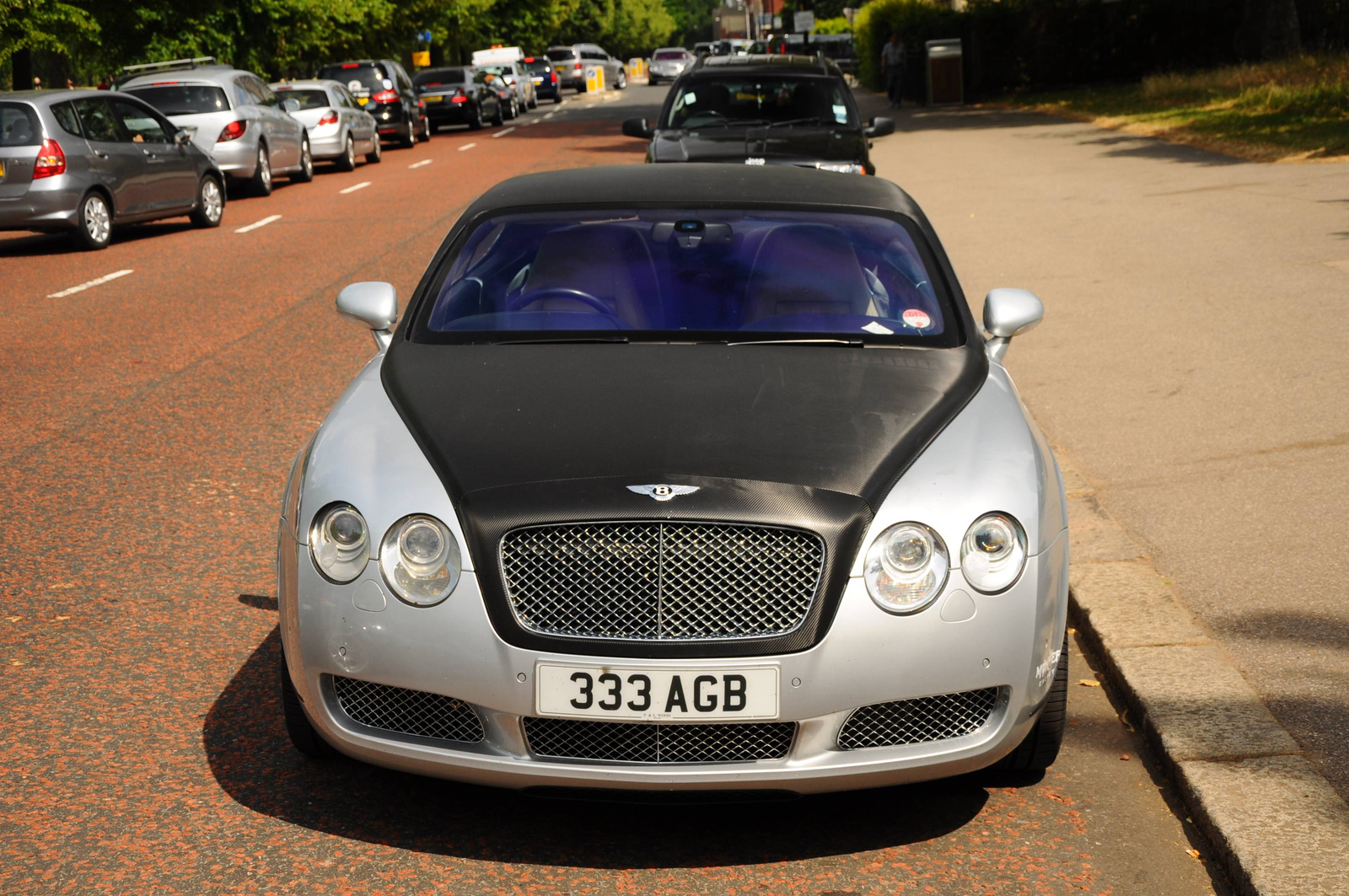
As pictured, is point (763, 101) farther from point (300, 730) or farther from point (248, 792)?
point (248, 792)

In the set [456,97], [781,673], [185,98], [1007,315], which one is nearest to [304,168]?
[185,98]

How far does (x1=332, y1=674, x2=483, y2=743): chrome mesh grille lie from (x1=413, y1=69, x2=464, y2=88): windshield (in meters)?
38.3

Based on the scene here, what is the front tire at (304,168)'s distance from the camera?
81.0 ft

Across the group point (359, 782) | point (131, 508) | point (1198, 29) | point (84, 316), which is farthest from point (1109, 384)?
point (1198, 29)

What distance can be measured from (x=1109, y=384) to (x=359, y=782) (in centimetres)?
545

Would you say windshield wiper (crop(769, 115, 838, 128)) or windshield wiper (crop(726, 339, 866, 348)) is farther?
windshield wiper (crop(769, 115, 838, 128))

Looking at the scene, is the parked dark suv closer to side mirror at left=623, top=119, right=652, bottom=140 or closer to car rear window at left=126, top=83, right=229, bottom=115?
car rear window at left=126, top=83, right=229, bottom=115

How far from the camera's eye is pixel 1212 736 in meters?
3.90

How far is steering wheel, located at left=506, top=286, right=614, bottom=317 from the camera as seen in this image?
4.71 meters

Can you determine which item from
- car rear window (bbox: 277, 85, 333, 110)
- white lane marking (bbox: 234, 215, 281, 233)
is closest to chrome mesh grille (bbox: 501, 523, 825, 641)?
white lane marking (bbox: 234, 215, 281, 233)

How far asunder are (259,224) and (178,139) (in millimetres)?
1317

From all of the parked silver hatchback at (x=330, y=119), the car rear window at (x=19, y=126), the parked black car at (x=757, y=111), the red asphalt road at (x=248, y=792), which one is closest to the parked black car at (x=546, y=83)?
the parked silver hatchback at (x=330, y=119)

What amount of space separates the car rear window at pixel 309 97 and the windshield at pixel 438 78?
1341cm

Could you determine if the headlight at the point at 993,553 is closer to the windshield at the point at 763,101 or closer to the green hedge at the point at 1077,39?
the windshield at the point at 763,101
